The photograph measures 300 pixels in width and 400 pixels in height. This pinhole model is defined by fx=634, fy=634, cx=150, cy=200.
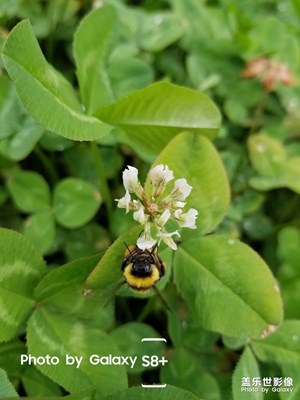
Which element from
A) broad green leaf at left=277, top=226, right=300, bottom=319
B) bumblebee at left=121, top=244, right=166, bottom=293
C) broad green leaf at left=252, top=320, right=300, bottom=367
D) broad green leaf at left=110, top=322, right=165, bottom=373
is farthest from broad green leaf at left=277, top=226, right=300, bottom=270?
bumblebee at left=121, top=244, right=166, bottom=293

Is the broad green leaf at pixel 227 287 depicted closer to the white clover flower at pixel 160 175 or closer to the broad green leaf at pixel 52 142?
the white clover flower at pixel 160 175

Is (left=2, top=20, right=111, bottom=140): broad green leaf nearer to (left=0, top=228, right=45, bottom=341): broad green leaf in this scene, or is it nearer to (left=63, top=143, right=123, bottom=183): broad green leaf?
(left=0, top=228, right=45, bottom=341): broad green leaf

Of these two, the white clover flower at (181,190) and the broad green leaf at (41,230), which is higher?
the white clover flower at (181,190)

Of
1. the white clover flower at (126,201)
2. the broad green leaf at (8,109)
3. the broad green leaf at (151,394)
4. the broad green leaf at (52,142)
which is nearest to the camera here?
the white clover flower at (126,201)

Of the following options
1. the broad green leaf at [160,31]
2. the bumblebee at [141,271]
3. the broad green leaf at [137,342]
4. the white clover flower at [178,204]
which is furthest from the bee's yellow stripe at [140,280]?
the broad green leaf at [160,31]

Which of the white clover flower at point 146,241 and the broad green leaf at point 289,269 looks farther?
the broad green leaf at point 289,269

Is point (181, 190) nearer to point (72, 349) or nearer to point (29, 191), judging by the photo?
point (72, 349)
